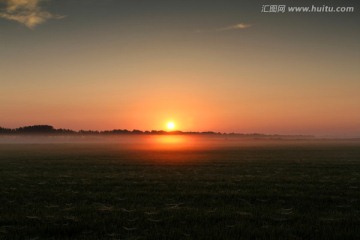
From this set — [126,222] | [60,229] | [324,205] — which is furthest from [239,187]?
[60,229]

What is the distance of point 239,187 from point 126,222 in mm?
10749

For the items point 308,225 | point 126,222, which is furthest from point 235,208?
point 126,222

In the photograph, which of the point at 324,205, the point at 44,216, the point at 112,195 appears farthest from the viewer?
the point at 112,195

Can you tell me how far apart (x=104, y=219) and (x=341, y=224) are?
7947mm

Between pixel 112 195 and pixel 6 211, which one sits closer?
pixel 6 211

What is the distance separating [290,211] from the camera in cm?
1476

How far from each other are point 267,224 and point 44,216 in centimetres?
798

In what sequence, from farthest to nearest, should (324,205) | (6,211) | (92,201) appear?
(92,201), (324,205), (6,211)

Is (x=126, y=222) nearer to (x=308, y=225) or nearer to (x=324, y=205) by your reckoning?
(x=308, y=225)

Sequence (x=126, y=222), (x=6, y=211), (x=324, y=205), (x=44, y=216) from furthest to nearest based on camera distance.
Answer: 1. (x=324, y=205)
2. (x=6, y=211)
3. (x=44, y=216)
4. (x=126, y=222)

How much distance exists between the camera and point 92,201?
1766cm

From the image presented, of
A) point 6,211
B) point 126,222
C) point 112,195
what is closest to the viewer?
point 126,222

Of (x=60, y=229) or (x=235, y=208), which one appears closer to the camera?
(x=60, y=229)

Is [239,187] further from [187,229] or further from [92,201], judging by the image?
[187,229]
